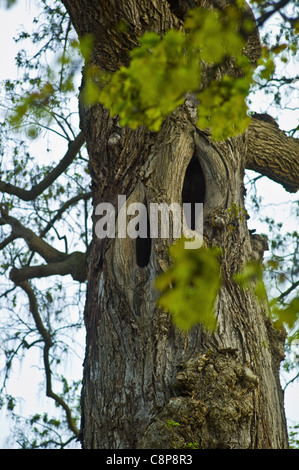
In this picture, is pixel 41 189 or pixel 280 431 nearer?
pixel 280 431

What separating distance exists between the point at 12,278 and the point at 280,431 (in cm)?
348

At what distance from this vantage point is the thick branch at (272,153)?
4.63 metres

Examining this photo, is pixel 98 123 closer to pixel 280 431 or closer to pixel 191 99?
pixel 191 99

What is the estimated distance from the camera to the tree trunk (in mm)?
2715

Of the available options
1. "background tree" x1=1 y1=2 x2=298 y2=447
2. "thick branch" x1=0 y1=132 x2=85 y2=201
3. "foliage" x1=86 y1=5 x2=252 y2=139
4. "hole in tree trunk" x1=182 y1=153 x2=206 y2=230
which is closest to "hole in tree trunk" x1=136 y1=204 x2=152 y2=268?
"background tree" x1=1 y1=2 x2=298 y2=447

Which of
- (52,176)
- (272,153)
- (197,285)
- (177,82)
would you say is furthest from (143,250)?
(52,176)

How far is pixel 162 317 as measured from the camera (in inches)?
115

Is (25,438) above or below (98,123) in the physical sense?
below

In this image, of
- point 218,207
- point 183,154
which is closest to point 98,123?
point 183,154

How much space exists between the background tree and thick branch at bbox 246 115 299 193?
2.16 feet

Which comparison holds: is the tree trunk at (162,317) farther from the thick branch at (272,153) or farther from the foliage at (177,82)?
the foliage at (177,82)

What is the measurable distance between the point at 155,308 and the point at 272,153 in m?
2.40

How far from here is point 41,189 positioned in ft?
18.8
